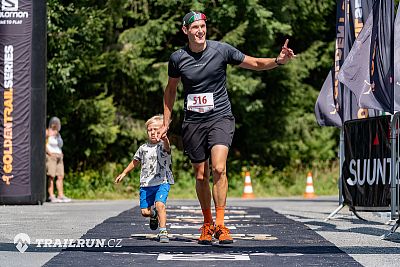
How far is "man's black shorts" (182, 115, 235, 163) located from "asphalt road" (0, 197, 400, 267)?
915mm

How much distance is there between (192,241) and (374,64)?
3.20 metres

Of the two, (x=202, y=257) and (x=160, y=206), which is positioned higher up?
(x=160, y=206)

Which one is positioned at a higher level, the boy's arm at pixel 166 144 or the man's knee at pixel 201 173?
the boy's arm at pixel 166 144

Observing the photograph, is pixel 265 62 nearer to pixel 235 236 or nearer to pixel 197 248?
pixel 235 236

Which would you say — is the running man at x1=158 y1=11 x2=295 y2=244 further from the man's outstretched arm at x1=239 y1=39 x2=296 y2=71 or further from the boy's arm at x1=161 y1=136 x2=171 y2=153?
the boy's arm at x1=161 y1=136 x2=171 y2=153

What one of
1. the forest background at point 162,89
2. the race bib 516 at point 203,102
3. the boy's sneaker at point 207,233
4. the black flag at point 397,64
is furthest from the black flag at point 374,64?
the forest background at point 162,89

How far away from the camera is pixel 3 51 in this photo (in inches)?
798

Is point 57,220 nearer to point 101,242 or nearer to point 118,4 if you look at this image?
point 101,242

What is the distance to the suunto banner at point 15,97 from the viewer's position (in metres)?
20.2

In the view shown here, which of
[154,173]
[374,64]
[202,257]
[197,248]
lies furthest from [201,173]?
[374,64]

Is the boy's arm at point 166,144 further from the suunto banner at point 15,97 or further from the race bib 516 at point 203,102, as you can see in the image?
the suunto banner at point 15,97

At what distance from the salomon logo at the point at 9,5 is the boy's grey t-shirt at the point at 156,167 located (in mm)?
9423

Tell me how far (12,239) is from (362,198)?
15.8 ft

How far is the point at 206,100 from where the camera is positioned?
10.6 metres
